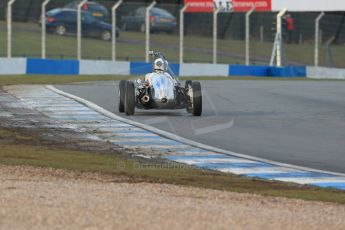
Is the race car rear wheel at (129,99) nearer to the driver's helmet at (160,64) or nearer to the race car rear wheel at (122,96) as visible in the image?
the race car rear wheel at (122,96)

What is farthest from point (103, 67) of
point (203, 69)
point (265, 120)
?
point (265, 120)

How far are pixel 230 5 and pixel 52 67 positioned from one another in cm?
999

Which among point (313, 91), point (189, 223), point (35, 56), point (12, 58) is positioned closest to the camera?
point (189, 223)

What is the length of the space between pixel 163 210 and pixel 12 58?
25855 millimetres

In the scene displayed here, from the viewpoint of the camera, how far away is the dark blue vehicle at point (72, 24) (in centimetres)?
3725

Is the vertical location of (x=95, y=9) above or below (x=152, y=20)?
above

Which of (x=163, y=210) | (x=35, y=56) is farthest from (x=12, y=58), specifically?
(x=163, y=210)

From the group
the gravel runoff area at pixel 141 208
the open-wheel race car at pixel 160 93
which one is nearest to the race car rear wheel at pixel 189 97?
the open-wheel race car at pixel 160 93

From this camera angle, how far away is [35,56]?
3712 cm

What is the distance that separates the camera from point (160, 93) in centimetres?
1869

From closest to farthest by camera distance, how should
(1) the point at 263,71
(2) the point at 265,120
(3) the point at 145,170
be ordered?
(3) the point at 145,170, (2) the point at 265,120, (1) the point at 263,71

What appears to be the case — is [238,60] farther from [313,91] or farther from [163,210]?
[163,210]

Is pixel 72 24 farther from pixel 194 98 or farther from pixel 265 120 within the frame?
pixel 265 120

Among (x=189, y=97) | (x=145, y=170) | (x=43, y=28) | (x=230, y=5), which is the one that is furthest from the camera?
(x=230, y=5)
